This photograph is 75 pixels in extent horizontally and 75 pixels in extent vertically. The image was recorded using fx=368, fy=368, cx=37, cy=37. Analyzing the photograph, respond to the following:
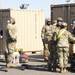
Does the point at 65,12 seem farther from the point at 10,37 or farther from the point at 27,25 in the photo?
the point at 10,37

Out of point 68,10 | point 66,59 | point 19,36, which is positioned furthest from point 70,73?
point 19,36

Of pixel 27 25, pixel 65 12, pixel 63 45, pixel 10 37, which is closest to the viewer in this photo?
pixel 63 45

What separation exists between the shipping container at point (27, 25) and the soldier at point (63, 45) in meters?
8.91

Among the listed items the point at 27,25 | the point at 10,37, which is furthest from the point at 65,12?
the point at 10,37

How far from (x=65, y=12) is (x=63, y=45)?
6195 millimetres

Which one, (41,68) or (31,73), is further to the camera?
(41,68)

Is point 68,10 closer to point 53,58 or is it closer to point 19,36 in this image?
point 19,36

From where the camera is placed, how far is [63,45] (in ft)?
40.5

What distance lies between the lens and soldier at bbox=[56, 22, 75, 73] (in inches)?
486

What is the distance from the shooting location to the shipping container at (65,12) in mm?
18047

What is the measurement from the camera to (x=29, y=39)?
22.0 m

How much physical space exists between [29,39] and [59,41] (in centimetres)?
972

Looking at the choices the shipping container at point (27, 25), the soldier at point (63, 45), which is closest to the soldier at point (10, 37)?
the soldier at point (63, 45)

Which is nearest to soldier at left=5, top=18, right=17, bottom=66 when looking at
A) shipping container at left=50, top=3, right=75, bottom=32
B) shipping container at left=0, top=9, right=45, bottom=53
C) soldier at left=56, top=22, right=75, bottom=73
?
soldier at left=56, top=22, right=75, bottom=73
